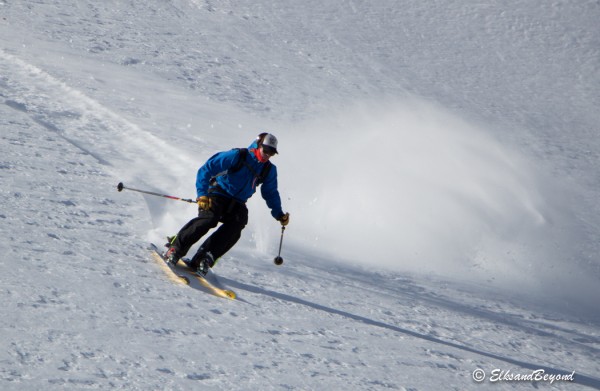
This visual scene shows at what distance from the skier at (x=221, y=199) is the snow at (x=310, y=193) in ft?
1.11

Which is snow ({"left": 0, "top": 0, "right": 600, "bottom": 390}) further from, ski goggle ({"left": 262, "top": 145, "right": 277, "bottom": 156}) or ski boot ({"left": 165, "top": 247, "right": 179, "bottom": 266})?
ski goggle ({"left": 262, "top": 145, "right": 277, "bottom": 156})

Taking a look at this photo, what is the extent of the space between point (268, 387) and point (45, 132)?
700 centimetres

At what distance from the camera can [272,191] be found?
735 cm

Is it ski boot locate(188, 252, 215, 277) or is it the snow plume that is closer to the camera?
ski boot locate(188, 252, 215, 277)

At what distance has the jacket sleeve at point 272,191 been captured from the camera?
→ 7.24m

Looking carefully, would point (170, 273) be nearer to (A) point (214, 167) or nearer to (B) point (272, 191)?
(A) point (214, 167)

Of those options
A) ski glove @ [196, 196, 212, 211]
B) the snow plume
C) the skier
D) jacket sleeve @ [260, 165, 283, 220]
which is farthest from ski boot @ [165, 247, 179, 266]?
the snow plume

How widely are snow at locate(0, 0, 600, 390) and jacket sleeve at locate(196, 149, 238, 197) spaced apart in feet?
2.90

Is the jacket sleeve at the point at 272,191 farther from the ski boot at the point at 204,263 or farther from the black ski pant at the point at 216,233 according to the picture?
the ski boot at the point at 204,263

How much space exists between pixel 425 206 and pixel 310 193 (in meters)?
1.88

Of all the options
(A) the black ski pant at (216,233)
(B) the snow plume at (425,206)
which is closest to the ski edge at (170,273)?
(A) the black ski pant at (216,233)

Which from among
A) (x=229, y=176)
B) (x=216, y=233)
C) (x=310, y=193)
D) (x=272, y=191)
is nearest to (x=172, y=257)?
(x=216, y=233)

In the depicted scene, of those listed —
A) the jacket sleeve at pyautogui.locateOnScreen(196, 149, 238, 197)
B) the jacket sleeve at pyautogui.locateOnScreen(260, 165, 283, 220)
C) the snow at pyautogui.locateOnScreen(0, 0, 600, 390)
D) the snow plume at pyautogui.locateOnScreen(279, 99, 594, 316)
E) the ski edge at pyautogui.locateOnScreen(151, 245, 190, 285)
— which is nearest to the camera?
the snow at pyautogui.locateOnScreen(0, 0, 600, 390)

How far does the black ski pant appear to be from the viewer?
700 cm
